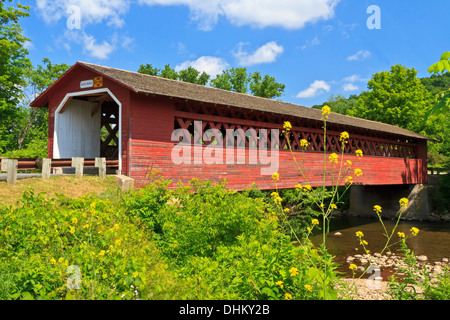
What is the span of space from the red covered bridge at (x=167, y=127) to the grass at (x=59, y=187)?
3.15ft

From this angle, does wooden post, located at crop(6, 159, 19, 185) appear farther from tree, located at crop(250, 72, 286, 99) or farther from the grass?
tree, located at crop(250, 72, 286, 99)

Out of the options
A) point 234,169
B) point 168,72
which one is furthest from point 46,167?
point 168,72

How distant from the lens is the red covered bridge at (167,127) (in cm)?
1020

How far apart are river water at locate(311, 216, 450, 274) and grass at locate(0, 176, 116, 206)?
24.7 ft

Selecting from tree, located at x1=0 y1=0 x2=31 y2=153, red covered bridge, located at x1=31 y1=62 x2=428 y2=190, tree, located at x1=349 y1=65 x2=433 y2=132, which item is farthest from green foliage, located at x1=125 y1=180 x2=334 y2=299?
tree, located at x1=349 y1=65 x2=433 y2=132

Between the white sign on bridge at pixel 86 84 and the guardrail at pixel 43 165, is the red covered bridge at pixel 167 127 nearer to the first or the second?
the white sign on bridge at pixel 86 84

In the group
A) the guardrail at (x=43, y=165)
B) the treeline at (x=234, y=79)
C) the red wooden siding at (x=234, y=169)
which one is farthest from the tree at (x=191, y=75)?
the guardrail at (x=43, y=165)

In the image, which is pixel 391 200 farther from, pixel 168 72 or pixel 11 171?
pixel 168 72

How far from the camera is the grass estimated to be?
7.74 m

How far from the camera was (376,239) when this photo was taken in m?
16.7

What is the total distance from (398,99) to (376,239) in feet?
56.5

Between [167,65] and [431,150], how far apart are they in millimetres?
28499

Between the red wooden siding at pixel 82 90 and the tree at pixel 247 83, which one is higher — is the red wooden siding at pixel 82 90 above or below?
below

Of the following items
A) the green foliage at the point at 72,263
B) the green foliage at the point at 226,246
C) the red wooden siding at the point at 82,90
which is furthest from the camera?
the red wooden siding at the point at 82,90
